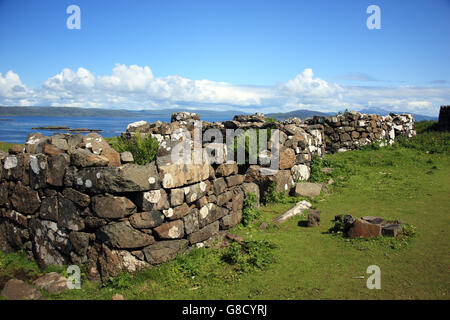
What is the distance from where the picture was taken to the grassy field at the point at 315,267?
575cm

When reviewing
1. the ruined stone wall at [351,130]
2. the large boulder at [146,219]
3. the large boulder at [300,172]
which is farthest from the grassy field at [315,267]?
the ruined stone wall at [351,130]

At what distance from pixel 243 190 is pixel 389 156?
1170cm

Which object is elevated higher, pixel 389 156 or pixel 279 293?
pixel 389 156

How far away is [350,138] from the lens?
20109mm

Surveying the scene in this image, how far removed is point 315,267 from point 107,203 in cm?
449

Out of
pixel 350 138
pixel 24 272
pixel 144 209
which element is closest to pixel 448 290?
pixel 144 209

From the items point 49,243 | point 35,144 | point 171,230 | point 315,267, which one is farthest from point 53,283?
point 315,267

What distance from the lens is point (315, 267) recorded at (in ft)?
21.6

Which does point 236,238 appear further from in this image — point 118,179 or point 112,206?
point 118,179

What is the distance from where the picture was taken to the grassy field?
18.9ft

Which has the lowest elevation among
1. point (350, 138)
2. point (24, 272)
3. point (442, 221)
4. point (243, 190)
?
point (24, 272)

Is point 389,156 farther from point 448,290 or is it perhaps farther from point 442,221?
point 448,290

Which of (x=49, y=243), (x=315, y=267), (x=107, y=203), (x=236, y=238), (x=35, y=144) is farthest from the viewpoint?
(x=236, y=238)

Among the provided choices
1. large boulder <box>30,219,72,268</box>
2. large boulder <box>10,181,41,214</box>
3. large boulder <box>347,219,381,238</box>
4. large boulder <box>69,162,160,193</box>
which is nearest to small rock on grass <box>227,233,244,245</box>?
large boulder <box>69,162,160,193</box>
